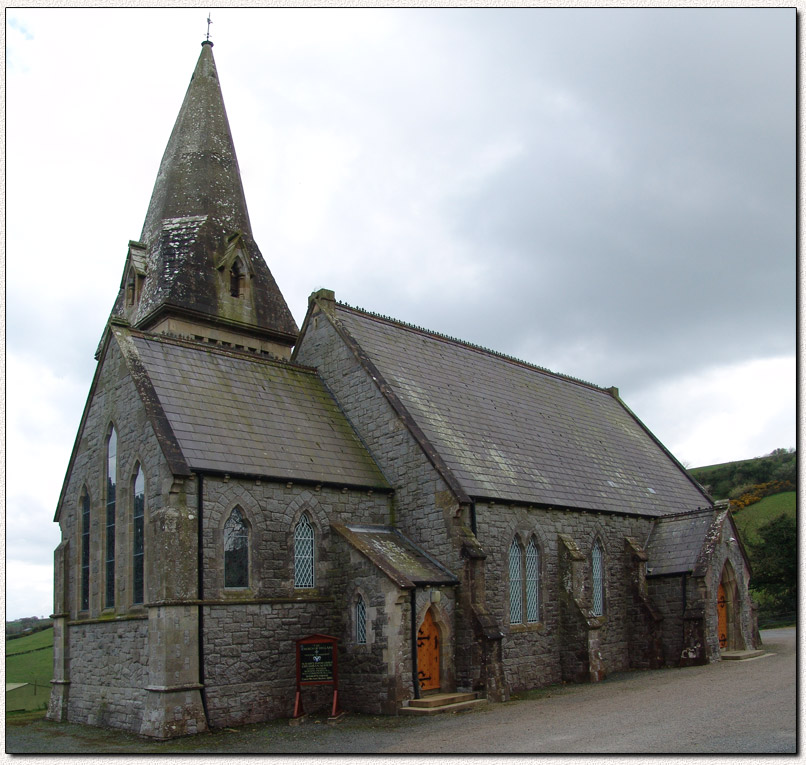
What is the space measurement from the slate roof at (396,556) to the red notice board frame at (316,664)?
6.77 ft

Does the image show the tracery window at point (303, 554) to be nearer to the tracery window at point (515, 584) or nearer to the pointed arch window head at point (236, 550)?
the pointed arch window head at point (236, 550)

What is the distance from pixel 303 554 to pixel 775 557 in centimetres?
2464

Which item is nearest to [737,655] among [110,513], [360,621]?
[360,621]

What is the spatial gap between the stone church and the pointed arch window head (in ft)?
0.13

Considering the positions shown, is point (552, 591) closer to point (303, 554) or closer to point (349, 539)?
point (349, 539)

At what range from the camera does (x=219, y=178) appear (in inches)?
1431

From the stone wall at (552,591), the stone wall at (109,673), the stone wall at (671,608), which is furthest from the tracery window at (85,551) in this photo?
the stone wall at (671,608)

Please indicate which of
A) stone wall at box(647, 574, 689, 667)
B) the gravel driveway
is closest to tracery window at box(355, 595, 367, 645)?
the gravel driveway

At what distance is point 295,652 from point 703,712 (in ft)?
29.4

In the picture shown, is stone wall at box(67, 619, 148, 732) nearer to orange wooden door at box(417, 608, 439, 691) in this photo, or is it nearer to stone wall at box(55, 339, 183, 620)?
stone wall at box(55, 339, 183, 620)

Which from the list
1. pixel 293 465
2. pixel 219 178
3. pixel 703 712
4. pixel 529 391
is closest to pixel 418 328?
pixel 529 391

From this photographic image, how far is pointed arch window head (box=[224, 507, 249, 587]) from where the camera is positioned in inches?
757

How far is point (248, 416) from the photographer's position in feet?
72.7

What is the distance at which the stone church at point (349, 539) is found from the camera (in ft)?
61.8
